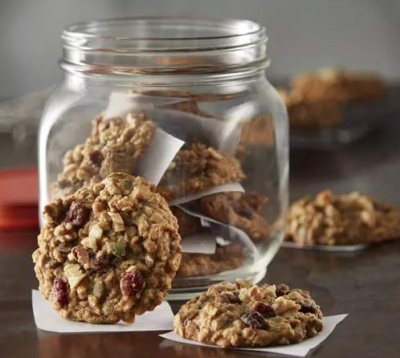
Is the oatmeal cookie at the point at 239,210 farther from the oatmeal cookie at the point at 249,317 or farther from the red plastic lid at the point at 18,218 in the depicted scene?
the red plastic lid at the point at 18,218

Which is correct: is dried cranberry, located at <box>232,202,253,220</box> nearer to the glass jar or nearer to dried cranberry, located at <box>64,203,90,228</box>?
the glass jar

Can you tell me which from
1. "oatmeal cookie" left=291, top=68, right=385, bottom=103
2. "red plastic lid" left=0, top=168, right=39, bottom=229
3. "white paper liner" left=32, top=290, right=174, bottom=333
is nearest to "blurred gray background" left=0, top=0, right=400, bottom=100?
"oatmeal cookie" left=291, top=68, right=385, bottom=103

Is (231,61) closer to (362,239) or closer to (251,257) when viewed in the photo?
(251,257)

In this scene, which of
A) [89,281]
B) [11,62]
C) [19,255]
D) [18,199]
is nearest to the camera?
[89,281]

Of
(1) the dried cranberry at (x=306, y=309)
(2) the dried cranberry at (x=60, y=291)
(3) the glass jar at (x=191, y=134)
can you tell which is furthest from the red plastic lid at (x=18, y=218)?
(1) the dried cranberry at (x=306, y=309)

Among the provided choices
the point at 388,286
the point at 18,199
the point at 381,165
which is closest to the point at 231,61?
the point at 388,286

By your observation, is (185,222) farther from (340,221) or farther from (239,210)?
(340,221)
